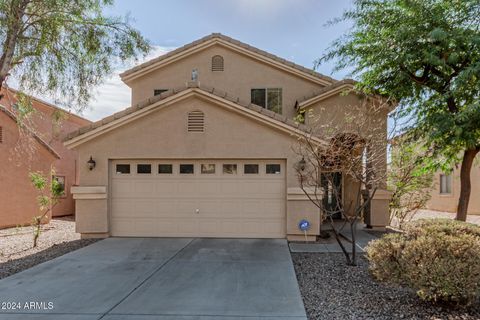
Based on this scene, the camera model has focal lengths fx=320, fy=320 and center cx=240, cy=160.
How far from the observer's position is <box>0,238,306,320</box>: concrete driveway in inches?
188

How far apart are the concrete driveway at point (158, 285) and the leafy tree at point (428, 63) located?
6230mm

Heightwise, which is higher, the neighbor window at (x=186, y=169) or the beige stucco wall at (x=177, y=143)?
the beige stucco wall at (x=177, y=143)

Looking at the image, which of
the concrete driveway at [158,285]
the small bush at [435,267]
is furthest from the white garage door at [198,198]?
the small bush at [435,267]

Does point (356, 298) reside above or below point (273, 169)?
below

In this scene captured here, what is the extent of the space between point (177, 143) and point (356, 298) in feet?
21.9

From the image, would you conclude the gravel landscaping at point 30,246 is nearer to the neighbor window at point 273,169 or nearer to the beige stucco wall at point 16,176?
the beige stucco wall at point 16,176

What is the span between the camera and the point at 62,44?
919 cm

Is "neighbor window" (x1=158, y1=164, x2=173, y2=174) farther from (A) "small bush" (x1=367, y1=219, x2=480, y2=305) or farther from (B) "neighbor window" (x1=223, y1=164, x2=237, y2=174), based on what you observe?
(A) "small bush" (x1=367, y1=219, x2=480, y2=305)

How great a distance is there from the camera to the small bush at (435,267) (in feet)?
14.8

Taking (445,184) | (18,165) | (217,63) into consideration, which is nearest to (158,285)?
(217,63)

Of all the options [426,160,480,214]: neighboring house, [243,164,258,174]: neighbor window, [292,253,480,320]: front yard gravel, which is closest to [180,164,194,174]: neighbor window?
[243,164,258,174]: neighbor window

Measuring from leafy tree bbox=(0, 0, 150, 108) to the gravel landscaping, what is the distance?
4304mm

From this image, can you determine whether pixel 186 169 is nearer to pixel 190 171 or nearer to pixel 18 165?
pixel 190 171

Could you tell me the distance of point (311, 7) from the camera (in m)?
11.7
